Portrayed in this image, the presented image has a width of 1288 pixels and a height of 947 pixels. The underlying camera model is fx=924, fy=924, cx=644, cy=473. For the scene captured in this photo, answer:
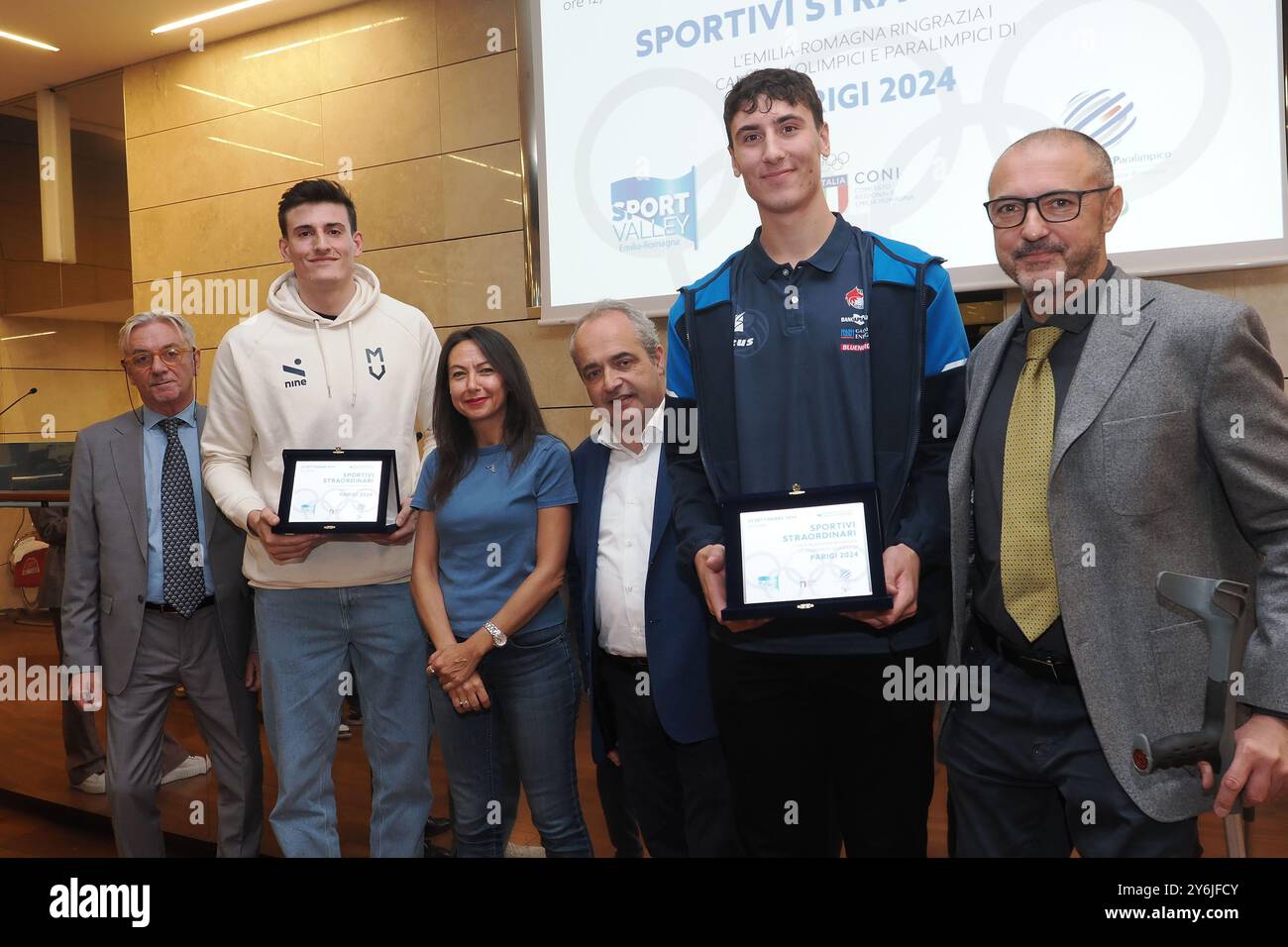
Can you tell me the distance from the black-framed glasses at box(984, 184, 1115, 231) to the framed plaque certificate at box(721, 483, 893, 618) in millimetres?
502

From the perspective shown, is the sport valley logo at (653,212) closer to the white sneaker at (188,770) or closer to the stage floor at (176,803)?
the stage floor at (176,803)

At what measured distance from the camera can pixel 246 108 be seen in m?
6.07

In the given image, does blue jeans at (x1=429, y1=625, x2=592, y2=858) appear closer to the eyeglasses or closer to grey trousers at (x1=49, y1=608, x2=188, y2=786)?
the eyeglasses

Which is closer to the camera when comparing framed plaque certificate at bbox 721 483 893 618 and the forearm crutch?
the forearm crutch

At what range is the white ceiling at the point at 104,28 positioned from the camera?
18.6ft

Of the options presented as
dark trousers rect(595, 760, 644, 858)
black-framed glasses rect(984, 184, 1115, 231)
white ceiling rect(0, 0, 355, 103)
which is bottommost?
dark trousers rect(595, 760, 644, 858)

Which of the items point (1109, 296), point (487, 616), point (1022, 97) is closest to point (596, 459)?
point (487, 616)

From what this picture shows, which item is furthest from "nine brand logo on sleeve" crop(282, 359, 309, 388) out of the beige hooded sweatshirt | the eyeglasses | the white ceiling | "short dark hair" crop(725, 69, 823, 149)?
the white ceiling

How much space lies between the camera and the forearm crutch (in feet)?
4.43

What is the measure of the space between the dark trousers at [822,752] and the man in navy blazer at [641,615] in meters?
0.25

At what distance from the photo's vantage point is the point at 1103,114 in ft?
11.9

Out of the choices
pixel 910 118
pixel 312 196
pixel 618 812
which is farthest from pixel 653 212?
pixel 618 812

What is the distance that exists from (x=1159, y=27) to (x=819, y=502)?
3057mm

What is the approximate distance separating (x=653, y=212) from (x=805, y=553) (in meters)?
3.20
